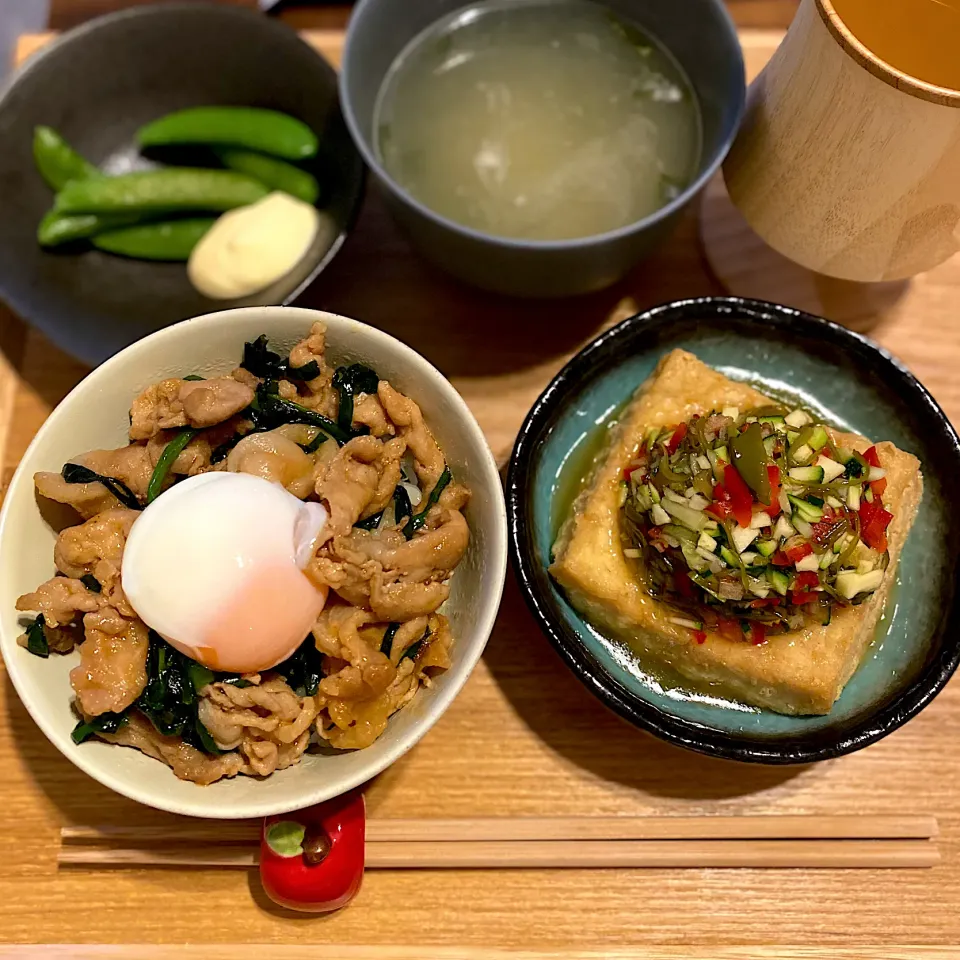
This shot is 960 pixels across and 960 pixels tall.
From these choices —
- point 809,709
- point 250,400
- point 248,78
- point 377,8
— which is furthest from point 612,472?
point 248,78

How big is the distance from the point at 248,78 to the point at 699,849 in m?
2.07

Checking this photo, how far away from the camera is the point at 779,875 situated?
1692mm

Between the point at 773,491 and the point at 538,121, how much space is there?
3.61ft

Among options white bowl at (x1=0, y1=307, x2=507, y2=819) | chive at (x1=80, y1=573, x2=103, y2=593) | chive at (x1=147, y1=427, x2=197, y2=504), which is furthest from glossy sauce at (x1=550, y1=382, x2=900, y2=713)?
chive at (x1=80, y1=573, x2=103, y2=593)

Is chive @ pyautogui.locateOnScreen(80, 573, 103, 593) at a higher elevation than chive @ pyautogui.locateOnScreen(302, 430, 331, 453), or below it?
below

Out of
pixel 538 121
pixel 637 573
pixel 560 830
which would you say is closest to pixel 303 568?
pixel 637 573

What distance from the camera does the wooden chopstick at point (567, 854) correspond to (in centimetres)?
164

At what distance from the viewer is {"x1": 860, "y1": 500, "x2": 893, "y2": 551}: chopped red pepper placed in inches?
60.8

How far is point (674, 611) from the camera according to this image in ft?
5.34

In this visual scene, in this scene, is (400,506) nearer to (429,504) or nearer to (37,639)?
(429,504)

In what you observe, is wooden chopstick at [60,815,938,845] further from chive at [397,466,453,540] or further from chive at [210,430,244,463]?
chive at [210,430,244,463]

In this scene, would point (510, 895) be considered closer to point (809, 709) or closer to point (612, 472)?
point (809, 709)

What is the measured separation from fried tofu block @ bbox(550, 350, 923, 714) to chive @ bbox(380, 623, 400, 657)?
358mm

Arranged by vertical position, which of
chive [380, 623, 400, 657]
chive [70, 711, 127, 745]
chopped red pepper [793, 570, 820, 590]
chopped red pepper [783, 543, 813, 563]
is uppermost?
chopped red pepper [783, 543, 813, 563]
